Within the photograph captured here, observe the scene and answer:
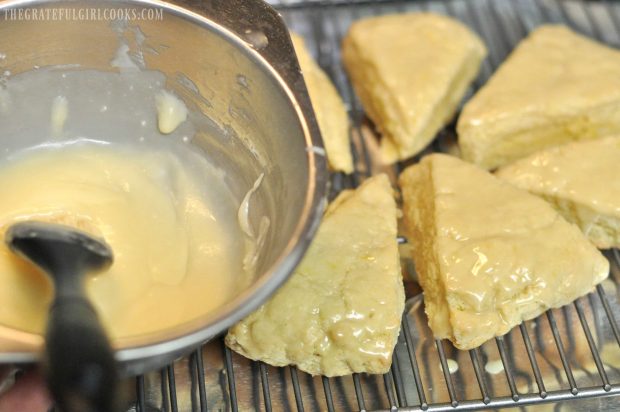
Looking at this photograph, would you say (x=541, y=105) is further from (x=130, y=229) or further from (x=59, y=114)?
(x=59, y=114)

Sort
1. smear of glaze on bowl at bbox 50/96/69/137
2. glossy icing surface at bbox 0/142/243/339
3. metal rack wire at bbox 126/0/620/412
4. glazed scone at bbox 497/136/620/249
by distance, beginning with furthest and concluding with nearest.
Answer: glazed scone at bbox 497/136/620/249 < smear of glaze on bowl at bbox 50/96/69/137 < metal rack wire at bbox 126/0/620/412 < glossy icing surface at bbox 0/142/243/339

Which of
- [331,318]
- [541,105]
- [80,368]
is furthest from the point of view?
[541,105]

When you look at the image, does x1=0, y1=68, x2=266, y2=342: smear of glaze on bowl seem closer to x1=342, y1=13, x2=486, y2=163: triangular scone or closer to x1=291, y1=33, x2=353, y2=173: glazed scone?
x1=291, y1=33, x2=353, y2=173: glazed scone

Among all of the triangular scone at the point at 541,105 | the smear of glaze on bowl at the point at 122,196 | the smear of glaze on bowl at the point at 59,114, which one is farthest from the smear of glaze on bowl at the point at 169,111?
the triangular scone at the point at 541,105

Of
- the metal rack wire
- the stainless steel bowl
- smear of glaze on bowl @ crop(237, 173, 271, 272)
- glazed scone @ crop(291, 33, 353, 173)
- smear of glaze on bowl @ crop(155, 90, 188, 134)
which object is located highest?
the stainless steel bowl

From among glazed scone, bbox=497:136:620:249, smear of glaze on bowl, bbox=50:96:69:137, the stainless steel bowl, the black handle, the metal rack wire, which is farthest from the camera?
glazed scone, bbox=497:136:620:249

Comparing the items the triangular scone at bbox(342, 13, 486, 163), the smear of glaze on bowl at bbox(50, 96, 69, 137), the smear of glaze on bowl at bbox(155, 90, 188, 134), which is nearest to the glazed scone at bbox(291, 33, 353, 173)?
the triangular scone at bbox(342, 13, 486, 163)

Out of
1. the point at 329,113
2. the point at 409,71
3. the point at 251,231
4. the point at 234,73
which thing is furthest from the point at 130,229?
the point at 409,71
